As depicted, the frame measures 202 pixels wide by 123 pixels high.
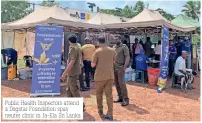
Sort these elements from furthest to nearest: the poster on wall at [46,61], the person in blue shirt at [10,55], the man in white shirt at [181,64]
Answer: the person in blue shirt at [10,55]
the man in white shirt at [181,64]
the poster on wall at [46,61]

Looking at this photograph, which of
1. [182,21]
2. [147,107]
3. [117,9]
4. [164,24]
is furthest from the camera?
[117,9]

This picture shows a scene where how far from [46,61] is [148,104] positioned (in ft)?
9.41

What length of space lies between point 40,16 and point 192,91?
682 cm

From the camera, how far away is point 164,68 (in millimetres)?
8961

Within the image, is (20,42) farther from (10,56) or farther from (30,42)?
(10,56)

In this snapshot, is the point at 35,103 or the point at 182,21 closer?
the point at 35,103

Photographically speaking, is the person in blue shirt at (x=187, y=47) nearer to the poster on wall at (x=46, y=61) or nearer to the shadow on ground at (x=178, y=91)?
the shadow on ground at (x=178, y=91)

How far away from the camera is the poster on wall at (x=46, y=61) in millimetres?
7297

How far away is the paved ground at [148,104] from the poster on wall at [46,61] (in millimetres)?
589

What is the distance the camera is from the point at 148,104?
23.2ft

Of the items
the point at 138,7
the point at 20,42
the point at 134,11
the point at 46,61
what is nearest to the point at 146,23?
the point at 46,61

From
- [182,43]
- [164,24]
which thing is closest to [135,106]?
[164,24]

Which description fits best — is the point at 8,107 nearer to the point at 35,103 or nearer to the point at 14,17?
the point at 35,103

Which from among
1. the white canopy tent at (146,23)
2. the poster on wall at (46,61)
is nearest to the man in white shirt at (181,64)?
the white canopy tent at (146,23)
